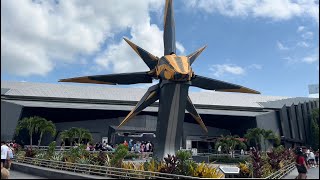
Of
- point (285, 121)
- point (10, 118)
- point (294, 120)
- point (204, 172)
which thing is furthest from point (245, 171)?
point (294, 120)

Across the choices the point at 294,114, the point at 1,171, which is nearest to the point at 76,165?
the point at 1,171

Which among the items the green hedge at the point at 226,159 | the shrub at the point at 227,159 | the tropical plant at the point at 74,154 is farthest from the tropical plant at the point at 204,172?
the green hedge at the point at 226,159

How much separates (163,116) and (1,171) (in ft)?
34.1

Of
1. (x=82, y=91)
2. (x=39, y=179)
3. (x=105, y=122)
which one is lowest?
(x=39, y=179)

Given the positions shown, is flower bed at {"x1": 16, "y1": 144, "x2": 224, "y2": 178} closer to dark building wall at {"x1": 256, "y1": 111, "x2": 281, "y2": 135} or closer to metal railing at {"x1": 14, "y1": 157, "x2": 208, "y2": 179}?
metal railing at {"x1": 14, "y1": 157, "x2": 208, "y2": 179}

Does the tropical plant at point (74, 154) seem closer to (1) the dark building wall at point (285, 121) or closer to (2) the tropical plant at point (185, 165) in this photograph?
(2) the tropical plant at point (185, 165)

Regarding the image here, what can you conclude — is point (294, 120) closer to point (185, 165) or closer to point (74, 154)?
point (74, 154)

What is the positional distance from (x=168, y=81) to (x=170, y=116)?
6.97ft

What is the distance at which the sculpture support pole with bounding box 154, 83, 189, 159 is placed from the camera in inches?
763

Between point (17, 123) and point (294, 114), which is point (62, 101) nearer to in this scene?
point (17, 123)

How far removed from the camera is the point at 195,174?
14.0m

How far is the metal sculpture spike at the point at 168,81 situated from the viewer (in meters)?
19.2

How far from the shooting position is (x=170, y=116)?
19.7m

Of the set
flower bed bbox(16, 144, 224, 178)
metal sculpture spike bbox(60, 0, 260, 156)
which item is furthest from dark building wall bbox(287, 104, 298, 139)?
flower bed bbox(16, 144, 224, 178)
